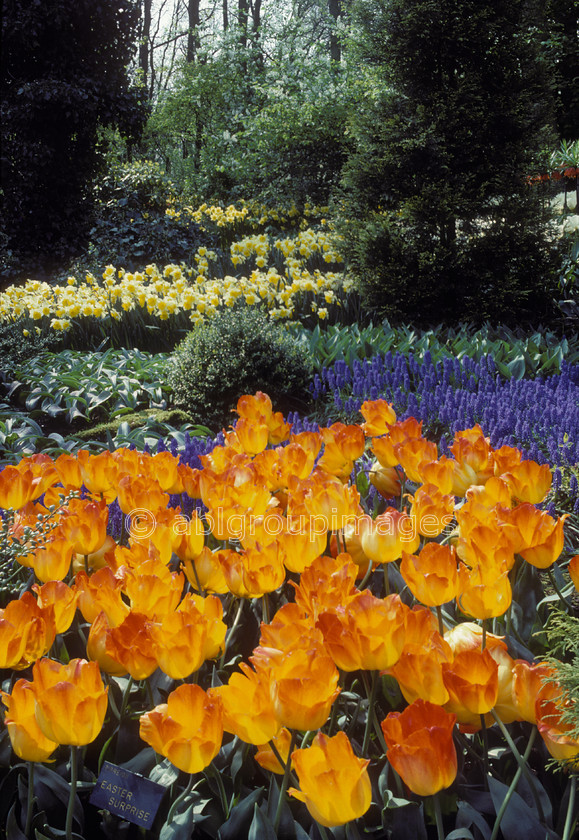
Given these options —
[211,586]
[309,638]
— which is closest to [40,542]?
[211,586]

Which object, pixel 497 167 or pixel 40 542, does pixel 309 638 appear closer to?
pixel 40 542

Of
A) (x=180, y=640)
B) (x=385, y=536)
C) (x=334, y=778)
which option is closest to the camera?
(x=334, y=778)

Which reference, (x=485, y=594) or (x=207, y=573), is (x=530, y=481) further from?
(x=207, y=573)

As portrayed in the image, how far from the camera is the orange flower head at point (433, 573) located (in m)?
1.11

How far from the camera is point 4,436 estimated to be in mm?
4352

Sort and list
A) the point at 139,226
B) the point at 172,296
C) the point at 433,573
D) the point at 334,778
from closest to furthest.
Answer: the point at 334,778 < the point at 433,573 < the point at 172,296 < the point at 139,226

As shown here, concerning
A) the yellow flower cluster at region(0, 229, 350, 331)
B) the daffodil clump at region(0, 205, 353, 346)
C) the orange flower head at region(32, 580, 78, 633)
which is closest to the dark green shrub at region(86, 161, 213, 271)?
the yellow flower cluster at region(0, 229, 350, 331)

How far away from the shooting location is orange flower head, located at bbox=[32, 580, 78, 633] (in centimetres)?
117

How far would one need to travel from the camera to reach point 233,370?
480cm

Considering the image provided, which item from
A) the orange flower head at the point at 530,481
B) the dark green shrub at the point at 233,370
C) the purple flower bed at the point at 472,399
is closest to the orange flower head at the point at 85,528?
the orange flower head at the point at 530,481

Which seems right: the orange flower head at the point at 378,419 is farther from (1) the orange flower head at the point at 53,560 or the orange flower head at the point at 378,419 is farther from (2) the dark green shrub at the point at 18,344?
(2) the dark green shrub at the point at 18,344

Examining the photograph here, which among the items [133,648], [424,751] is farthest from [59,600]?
[424,751]

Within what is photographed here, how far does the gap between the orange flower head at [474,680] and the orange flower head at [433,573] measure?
21cm

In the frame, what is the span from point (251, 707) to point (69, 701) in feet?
0.82
